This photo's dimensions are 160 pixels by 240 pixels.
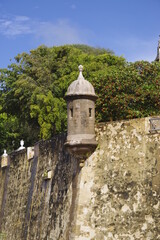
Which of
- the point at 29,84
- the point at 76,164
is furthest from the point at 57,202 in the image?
the point at 29,84

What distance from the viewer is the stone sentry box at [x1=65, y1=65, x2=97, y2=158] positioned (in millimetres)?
16609

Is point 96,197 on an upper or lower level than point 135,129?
lower

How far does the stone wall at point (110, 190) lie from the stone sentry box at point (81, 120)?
400 millimetres

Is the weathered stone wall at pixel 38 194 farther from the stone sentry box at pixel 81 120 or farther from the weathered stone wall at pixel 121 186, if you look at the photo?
the stone sentry box at pixel 81 120

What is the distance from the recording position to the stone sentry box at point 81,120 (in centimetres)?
1661

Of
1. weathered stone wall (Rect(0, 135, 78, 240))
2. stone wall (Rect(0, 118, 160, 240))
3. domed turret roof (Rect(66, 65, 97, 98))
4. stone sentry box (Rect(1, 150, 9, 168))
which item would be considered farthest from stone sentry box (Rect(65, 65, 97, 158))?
stone sentry box (Rect(1, 150, 9, 168))

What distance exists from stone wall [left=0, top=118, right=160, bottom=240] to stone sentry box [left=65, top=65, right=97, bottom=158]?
15.7 inches

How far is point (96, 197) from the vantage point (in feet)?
53.8

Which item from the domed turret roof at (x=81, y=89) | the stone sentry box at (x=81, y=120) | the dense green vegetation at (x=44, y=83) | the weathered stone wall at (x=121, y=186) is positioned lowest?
the weathered stone wall at (x=121, y=186)

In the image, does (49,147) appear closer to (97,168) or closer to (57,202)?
(57,202)

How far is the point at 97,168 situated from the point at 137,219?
7.15ft

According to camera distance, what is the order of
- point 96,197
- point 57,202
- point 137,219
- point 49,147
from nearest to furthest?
point 137,219, point 96,197, point 57,202, point 49,147

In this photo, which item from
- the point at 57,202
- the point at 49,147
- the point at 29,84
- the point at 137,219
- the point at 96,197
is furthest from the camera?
the point at 29,84

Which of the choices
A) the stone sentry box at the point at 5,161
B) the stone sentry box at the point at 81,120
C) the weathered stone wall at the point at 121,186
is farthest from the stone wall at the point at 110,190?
the stone sentry box at the point at 5,161
